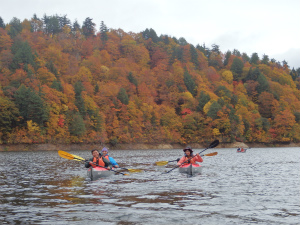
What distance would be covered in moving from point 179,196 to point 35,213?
6085mm

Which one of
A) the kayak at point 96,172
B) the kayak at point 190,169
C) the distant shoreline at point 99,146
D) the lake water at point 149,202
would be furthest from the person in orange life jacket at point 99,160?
the distant shoreline at point 99,146

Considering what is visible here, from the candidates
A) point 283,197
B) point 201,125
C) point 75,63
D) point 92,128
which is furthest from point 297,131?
point 283,197

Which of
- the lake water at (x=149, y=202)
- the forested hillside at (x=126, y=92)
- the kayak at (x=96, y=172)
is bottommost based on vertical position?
the lake water at (x=149, y=202)

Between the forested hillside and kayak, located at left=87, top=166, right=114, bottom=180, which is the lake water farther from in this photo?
the forested hillside

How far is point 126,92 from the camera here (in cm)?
11525

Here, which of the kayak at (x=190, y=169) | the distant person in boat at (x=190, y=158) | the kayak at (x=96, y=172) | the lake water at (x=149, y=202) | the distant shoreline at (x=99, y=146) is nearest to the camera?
the lake water at (x=149, y=202)

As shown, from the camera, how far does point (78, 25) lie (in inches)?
7052

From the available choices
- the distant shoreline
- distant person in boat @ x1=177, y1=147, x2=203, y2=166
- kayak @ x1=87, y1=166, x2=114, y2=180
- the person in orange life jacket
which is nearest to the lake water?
kayak @ x1=87, y1=166, x2=114, y2=180

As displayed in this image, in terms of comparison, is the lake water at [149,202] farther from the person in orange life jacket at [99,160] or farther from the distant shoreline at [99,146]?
the distant shoreline at [99,146]

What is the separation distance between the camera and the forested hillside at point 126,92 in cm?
8248

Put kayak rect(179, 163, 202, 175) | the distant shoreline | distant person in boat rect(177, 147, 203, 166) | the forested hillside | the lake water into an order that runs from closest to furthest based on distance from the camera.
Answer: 1. the lake water
2. kayak rect(179, 163, 202, 175)
3. distant person in boat rect(177, 147, 203, 166)
4. the distant shoreline
5. the forested hillside

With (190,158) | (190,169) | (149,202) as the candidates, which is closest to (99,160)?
(190,169)

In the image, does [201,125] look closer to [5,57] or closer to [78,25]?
[5,57]

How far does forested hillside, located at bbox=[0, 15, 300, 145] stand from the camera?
8248 centimetres
